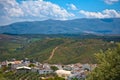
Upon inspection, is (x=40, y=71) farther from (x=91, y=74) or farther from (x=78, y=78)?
(x=91, y=74)

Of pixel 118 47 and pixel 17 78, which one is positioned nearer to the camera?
pixel 118 47

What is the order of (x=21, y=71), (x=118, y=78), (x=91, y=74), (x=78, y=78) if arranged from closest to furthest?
(x=118, y=78) → (x=91, y=74) → (x=78, y=78) → (x=21, y=71)

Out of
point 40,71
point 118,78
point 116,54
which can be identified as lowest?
point 40,71

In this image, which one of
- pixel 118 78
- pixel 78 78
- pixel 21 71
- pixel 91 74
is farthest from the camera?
pixel 21 71

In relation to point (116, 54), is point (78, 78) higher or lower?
lower

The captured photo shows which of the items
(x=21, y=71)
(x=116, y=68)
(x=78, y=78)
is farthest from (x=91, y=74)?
(x=21, y=71)

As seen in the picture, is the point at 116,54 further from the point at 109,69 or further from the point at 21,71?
the point at 21,71
